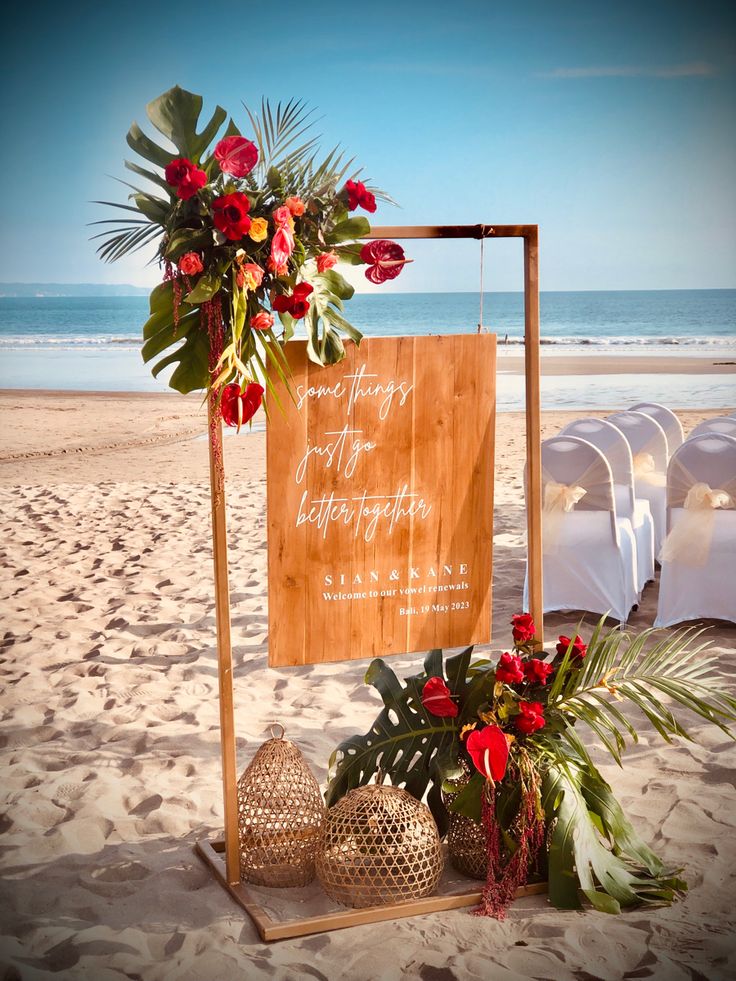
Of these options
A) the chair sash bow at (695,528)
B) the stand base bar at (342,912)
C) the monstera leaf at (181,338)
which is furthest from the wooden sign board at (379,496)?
the chair sash bow at (695,528)

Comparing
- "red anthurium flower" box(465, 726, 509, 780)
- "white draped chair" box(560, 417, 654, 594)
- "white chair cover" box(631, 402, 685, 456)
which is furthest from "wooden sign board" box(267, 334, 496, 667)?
"white chair cover" box(631, 402, 685, 456)

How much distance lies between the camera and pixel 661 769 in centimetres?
344

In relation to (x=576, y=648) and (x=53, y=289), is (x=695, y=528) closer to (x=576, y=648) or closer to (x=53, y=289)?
(x=576, y=648)

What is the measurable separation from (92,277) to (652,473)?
30.7m

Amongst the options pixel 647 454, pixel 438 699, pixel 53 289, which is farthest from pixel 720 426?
pixel 53 289

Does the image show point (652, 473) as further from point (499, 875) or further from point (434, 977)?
point (434, 977)

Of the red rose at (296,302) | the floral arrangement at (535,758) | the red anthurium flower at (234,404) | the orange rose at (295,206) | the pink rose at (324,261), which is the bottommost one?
the floral arrangement at (535,758)

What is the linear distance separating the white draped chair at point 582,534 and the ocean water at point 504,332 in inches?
479

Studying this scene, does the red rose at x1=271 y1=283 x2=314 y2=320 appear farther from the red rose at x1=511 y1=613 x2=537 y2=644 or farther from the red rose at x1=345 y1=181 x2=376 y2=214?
the red rose at x1=511 y1=613 x2=537 y2=644

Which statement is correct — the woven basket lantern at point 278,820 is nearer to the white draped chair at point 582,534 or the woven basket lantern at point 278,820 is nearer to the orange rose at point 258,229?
the orange rose at point 258,229

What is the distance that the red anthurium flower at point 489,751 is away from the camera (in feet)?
8.17

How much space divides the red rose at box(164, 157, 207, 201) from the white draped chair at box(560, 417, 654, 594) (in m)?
3.01

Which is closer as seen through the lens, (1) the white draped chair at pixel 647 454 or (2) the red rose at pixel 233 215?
(2) the red rose at pixel 233 215

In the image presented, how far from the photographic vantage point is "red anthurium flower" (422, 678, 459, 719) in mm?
2686
